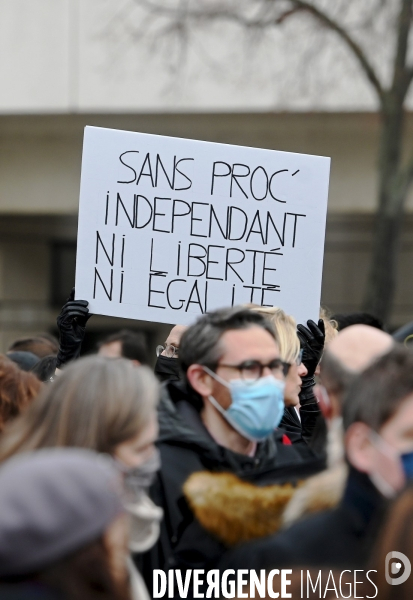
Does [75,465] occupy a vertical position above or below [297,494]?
above

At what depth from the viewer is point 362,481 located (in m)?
1.87

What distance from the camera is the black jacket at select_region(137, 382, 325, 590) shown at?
231 centimetres

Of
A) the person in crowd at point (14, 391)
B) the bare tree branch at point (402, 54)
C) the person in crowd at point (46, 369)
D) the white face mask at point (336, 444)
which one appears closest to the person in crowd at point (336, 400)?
the white face mask at point (336, 444)

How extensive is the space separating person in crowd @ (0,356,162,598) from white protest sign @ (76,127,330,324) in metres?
1.76

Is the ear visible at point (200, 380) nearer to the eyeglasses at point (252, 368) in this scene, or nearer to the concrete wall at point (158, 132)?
the eyeglasses at point (252, 368)

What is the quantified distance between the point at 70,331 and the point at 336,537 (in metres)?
1.94

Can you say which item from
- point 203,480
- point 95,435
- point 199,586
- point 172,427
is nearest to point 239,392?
point 172,427

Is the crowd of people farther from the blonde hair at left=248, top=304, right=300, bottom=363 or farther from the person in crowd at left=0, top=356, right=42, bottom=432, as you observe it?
the blonde hair at left=248, top=304, right=300, bottom=363

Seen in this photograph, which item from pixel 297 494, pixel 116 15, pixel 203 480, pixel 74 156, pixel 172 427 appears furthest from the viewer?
pixel 74 156

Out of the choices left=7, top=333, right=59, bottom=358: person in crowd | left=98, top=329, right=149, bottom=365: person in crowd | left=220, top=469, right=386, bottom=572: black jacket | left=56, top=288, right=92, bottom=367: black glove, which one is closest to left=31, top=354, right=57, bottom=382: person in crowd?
left=98, top=329, right=149, bottom=365: person in crowd

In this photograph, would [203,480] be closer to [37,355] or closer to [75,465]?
[75,465]

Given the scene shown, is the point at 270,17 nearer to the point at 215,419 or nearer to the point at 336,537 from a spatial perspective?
the point at 215,419

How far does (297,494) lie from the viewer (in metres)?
2.14

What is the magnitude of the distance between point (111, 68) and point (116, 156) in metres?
6.05
